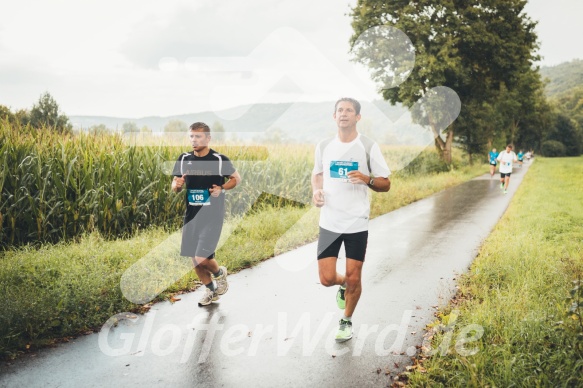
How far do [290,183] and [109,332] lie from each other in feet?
28.7

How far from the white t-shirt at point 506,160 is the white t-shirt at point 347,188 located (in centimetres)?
1610

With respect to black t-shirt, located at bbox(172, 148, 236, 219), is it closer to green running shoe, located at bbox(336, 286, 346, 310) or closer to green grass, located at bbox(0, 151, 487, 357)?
green grass, located at bbox(0, 151, 487, 357)

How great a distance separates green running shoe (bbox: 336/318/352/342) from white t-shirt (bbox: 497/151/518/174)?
16335 millimetres

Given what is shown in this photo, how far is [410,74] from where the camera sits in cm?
2672

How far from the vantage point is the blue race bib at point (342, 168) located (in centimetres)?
400

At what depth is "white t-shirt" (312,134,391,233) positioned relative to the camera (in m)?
3.97

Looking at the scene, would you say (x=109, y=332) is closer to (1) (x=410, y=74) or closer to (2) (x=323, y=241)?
(2) (x=323, y=241)

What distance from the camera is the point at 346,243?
159 inches

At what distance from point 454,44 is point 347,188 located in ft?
86.9

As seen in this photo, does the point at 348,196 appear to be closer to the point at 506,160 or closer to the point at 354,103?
the point at 354,103

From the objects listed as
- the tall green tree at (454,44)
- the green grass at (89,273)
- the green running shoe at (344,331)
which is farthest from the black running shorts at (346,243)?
the tall green tree at (454,44)

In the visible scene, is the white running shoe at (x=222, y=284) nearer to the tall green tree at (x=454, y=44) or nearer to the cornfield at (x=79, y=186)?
the cornfield at (x=79, y=186)

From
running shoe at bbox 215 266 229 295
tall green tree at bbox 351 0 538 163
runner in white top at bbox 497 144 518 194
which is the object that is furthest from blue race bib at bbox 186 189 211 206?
tall green tree at bbox 351 0 538 163

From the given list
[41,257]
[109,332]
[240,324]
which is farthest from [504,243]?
[41,257]
